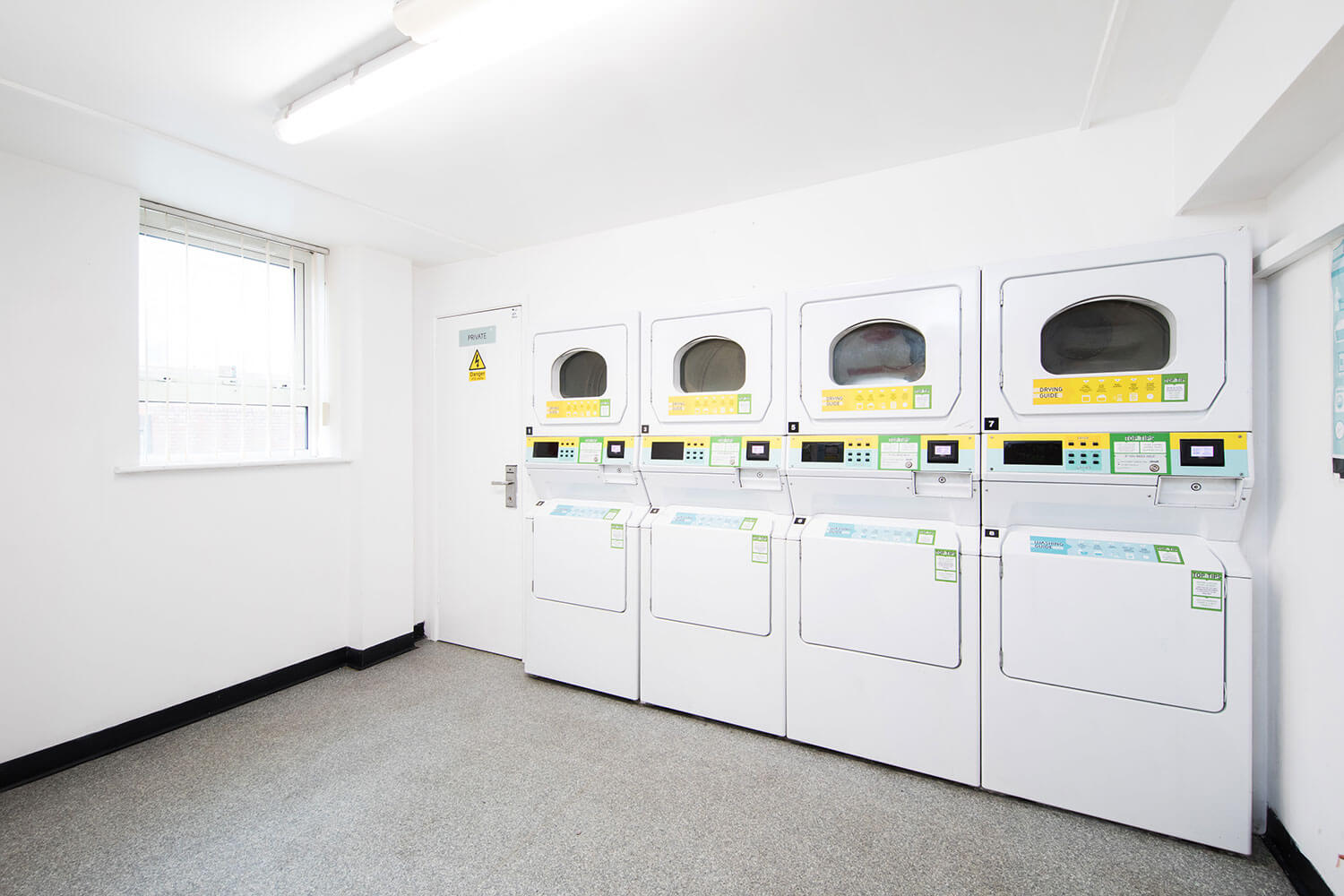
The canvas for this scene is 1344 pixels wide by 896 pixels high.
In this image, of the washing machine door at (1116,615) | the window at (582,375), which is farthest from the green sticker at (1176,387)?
the window at (582,375)

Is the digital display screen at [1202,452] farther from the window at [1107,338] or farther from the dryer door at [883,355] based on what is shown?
the dryer door at [883,355]

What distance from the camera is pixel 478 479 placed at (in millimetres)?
3580

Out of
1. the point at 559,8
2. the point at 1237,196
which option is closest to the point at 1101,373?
the point at 1237,196

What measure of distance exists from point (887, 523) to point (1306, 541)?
1.21 m

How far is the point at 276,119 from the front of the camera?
1.97 meters

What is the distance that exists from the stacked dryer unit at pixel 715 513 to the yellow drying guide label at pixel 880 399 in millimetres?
231

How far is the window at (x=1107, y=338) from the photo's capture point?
72.9 inches

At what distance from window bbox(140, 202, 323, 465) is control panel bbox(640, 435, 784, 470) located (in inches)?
87.4

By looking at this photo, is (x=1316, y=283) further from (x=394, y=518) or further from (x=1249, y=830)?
(x=394, y=518)

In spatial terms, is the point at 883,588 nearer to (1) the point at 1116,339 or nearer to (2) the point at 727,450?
(2) the point at 727,450

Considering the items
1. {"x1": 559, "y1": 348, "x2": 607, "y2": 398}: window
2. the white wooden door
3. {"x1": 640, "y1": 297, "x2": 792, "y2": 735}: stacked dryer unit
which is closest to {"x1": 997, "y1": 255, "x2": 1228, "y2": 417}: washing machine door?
{"x1": 640, "y1": 297, "x2": 792, "y2": 735}: stacked dryer unit

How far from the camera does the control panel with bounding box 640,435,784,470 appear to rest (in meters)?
2.38

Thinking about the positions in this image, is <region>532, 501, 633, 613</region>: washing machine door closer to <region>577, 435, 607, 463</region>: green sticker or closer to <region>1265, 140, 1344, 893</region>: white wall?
<region>577, 435, 607, 463</region>: green sticker

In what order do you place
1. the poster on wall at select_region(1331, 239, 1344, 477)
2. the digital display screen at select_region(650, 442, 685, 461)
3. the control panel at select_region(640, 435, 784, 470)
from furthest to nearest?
the digital display screen at select_region(650, 442, 685, 461)
the control panel at select_region(640, 435, 784, 470)
the poster on wall at select_region(1331, 239, 1344, 477)
